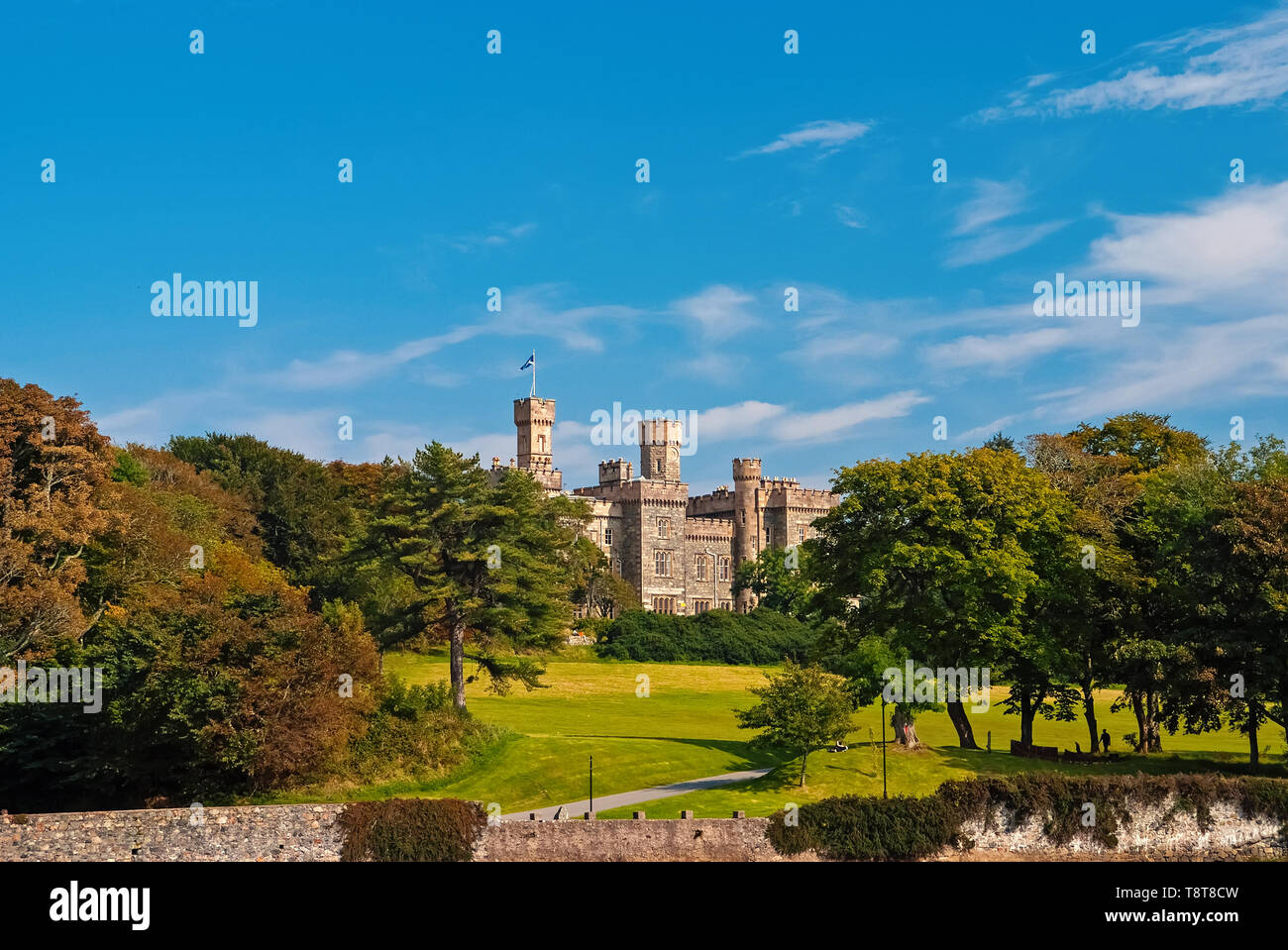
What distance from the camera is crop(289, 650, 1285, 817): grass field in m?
40.1

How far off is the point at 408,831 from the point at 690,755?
1363 cm

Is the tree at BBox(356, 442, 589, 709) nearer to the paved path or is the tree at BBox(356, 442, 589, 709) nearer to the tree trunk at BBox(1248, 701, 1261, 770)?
the paved path

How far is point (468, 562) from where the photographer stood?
5031 cm

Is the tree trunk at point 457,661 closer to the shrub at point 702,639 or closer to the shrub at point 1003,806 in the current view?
the shrub at point 1003,806

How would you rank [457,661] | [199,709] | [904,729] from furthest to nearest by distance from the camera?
[457,661], [904,729], [199,709]

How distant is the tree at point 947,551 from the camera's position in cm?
4553

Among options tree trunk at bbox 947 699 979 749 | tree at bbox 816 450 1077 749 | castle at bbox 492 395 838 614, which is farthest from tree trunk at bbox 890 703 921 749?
castle at bbox 492 395 838 614

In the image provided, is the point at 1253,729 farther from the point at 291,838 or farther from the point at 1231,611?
the point at 291,838

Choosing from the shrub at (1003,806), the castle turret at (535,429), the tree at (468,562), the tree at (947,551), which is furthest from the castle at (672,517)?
the shrub at (1003,806)

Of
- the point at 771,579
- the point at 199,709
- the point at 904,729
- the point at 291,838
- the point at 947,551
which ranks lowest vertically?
the point at 291,838

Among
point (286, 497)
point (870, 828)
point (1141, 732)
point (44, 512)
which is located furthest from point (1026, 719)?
point (286, 497)

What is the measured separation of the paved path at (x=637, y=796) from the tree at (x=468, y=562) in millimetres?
9119

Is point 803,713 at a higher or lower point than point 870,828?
higher

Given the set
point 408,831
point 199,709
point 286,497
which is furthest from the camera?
point 286,497
